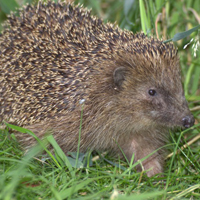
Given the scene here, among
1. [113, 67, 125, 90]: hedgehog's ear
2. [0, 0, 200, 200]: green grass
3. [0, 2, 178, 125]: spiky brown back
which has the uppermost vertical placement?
[0, 2, 178, 125]: spiky brown back

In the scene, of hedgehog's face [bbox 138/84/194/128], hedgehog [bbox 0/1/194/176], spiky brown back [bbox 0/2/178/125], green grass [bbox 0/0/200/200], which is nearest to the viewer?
green grass [bbox 0/0/200/200]

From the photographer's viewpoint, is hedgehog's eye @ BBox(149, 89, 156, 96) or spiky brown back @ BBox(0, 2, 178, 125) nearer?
hedgehog's eye @ BBox(149, 89, 156, 96)

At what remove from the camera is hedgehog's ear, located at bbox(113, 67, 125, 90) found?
12.6ft

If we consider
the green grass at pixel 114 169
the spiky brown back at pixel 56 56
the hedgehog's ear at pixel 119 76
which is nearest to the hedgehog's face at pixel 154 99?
the hedgehog's ear at pixel 119 76

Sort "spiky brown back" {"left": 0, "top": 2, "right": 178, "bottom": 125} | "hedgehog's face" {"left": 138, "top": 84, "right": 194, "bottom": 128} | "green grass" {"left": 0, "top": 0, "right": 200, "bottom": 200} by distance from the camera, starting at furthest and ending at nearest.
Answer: "spiky brown back" {"left": 0, "top": 2, "right": 178, "bottom": 125}, "hedgehog's face" {"left": 138, "top": 84, "right": 194, "bottom": 128}, "green grass" {"left": 0, "top": 0, "right": 200, "bottom": 200}

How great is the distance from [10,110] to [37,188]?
1.53 m

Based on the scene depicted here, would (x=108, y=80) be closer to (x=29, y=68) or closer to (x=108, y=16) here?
(x=29, y=68)

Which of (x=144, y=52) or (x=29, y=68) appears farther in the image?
(x=29, y=68)

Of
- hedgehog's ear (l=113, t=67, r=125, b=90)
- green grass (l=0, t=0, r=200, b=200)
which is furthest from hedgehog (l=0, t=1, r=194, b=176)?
green grass (l=0, t=0, r=200, b=200)

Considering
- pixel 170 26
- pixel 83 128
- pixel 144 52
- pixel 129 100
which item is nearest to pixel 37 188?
pixel 83 128

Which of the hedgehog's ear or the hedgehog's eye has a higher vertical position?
the hedgehog's ear

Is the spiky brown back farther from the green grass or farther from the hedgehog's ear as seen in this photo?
the green grass

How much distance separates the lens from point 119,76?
387 centimetres

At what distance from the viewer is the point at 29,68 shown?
13.8ft
